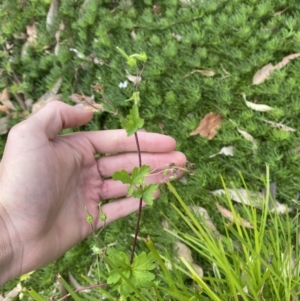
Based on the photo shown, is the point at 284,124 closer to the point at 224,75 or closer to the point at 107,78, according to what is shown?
the point at 224,75

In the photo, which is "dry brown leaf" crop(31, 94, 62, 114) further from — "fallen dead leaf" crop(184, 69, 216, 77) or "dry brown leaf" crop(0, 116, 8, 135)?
"fallen dead leaf" crop(184, 69, 216, 77)

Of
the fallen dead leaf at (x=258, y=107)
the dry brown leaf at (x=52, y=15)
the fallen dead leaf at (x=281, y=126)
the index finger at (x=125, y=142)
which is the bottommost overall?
the fallen dead leaf at (x=281, y=126)

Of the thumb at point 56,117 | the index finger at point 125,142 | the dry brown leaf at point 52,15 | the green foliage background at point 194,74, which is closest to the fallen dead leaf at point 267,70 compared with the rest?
the green foliage background at point 194,74

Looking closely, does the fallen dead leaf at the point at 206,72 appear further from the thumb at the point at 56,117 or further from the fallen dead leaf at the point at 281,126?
the thumb at the point at 56,117

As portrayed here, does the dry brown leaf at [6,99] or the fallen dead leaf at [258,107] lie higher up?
the dry brown leaf at [6,99]

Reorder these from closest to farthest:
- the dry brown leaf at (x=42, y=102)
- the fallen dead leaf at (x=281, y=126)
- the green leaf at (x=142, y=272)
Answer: the green leaf at (x=142, y=272) < the fallen dead leaf at (x=281, y=126) < the dry brown leaf at (x=42, y=102)

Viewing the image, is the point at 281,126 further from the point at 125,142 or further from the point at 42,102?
the point at 42,102
